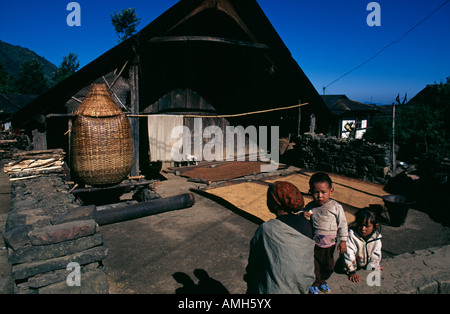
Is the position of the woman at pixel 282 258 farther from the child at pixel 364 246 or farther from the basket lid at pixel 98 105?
the basket lid at pixel 98 105

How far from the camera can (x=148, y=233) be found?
16.8ft

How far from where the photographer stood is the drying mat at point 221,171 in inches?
359

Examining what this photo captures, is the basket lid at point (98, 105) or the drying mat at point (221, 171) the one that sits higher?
the basket lid at point (98, 105)

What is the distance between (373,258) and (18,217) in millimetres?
4551

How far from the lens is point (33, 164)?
5.37m

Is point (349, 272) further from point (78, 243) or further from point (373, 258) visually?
point (78, 243)

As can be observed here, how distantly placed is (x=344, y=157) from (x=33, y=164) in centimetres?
980

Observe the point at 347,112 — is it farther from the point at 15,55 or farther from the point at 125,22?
the point at 15,55

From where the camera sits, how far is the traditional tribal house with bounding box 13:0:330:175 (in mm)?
6934

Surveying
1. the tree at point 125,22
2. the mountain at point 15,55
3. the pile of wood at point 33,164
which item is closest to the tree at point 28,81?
the tree at point 125,22

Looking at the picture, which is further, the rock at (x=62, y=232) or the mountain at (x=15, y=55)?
the mountain at (x=15, y=55)

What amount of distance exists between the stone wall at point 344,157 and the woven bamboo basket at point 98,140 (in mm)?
8046
